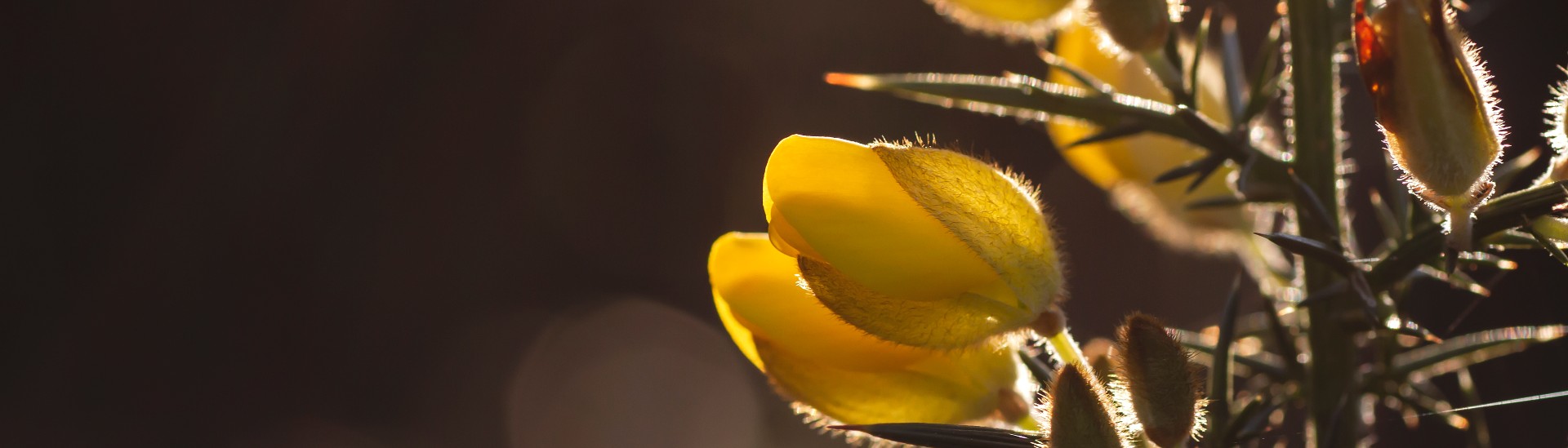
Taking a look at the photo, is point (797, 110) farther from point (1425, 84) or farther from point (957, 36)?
A: point (1425, 84)

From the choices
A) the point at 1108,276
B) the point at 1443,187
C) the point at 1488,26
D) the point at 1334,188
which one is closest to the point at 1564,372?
the point at 1488,26

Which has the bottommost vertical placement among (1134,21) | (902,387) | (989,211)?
(902,387)

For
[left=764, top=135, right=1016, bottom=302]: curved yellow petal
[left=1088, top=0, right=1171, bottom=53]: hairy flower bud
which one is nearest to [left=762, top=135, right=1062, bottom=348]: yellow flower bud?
[left=764, top=135, right=1016, bottom=302]: curved yellow petal

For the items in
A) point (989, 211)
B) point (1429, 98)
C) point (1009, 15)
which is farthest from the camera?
point (1009, 15)

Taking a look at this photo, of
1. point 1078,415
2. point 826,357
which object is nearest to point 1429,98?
point 1078,415

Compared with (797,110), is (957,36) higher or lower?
higher

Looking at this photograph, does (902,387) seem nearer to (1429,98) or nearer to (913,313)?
(913,313)
